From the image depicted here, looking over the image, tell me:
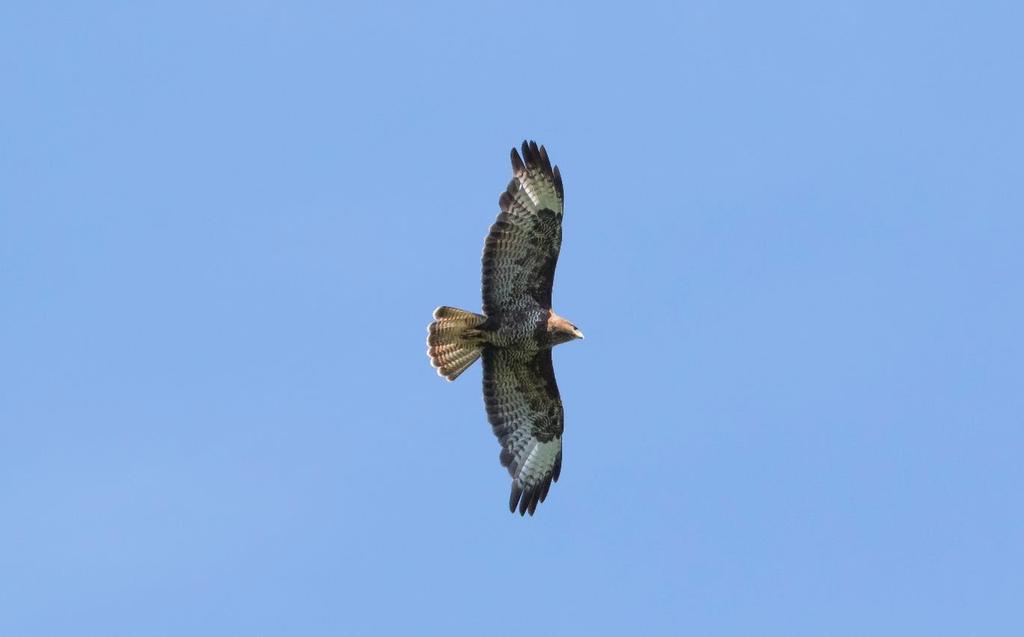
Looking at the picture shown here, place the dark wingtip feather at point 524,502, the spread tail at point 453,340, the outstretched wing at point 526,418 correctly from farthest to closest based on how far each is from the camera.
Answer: the dark wingtip feather at point 524,502, the outstretched wing at point 526,418, the spread tail at point 453,340

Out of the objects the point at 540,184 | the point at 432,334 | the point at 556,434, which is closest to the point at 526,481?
the point at 556,434

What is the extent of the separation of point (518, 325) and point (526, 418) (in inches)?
56.4

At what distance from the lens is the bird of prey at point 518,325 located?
61.2 feet

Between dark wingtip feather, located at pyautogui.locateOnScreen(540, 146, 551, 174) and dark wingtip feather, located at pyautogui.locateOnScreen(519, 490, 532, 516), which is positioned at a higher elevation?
dark wingtip feather, located at pyautogui.locateOnScreen(540, 146, 551, 174)

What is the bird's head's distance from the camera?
19000mm

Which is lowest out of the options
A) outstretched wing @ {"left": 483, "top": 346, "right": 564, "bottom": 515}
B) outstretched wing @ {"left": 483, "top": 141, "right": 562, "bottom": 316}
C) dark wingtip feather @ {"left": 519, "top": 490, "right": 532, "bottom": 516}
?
dark wingtip feather @ {"left": 519, "top": 490, "right": 532, "bottom": 516}

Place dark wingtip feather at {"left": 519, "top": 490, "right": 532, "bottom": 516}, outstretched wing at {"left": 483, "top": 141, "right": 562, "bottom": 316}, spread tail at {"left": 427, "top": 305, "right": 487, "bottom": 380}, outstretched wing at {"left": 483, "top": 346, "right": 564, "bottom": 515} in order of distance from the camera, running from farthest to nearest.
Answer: dark wingtip feather at {"left": 519, "top": 490, "right": 532, "bottom": 516}, outstretched wing at {"left": 483, "top": 346, "right": 564, "bottom": 515}, spread tail at {"left": 427, "top": 305, "right": 487, "bottom": 380}, outstretched wing at {"left": 483, "top": 141, "right": 562, "bottom": 316}

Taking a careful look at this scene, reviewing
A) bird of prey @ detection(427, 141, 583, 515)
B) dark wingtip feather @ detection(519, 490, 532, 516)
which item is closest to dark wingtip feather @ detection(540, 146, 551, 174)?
bird of prey @ detection(427, 141, 583, 515)

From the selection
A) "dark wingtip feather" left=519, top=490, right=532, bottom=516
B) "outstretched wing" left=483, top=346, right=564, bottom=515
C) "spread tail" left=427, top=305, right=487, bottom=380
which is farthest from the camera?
"dark wingtip feather" left=519, top=490, right=532, bottom=516

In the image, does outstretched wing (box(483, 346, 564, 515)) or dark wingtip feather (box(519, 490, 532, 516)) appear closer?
outstretched wing (box(483, 346, 564, 515))

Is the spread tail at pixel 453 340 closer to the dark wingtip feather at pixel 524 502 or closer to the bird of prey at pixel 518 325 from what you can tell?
the bird of prey at pixel 518 325

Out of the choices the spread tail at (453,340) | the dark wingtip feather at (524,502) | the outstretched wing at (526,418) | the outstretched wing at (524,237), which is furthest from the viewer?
the dark wingtip feather at (524,502)

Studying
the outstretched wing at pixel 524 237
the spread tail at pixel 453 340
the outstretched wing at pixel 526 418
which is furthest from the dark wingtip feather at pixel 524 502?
the outstretched wing at pixel 524 237

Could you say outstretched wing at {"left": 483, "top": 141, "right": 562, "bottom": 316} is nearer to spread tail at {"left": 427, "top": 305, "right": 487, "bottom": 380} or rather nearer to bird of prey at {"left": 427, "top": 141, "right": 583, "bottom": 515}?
bird of prey at {"left": 427, "top": 141, "right": 583, "bottom": 515}
